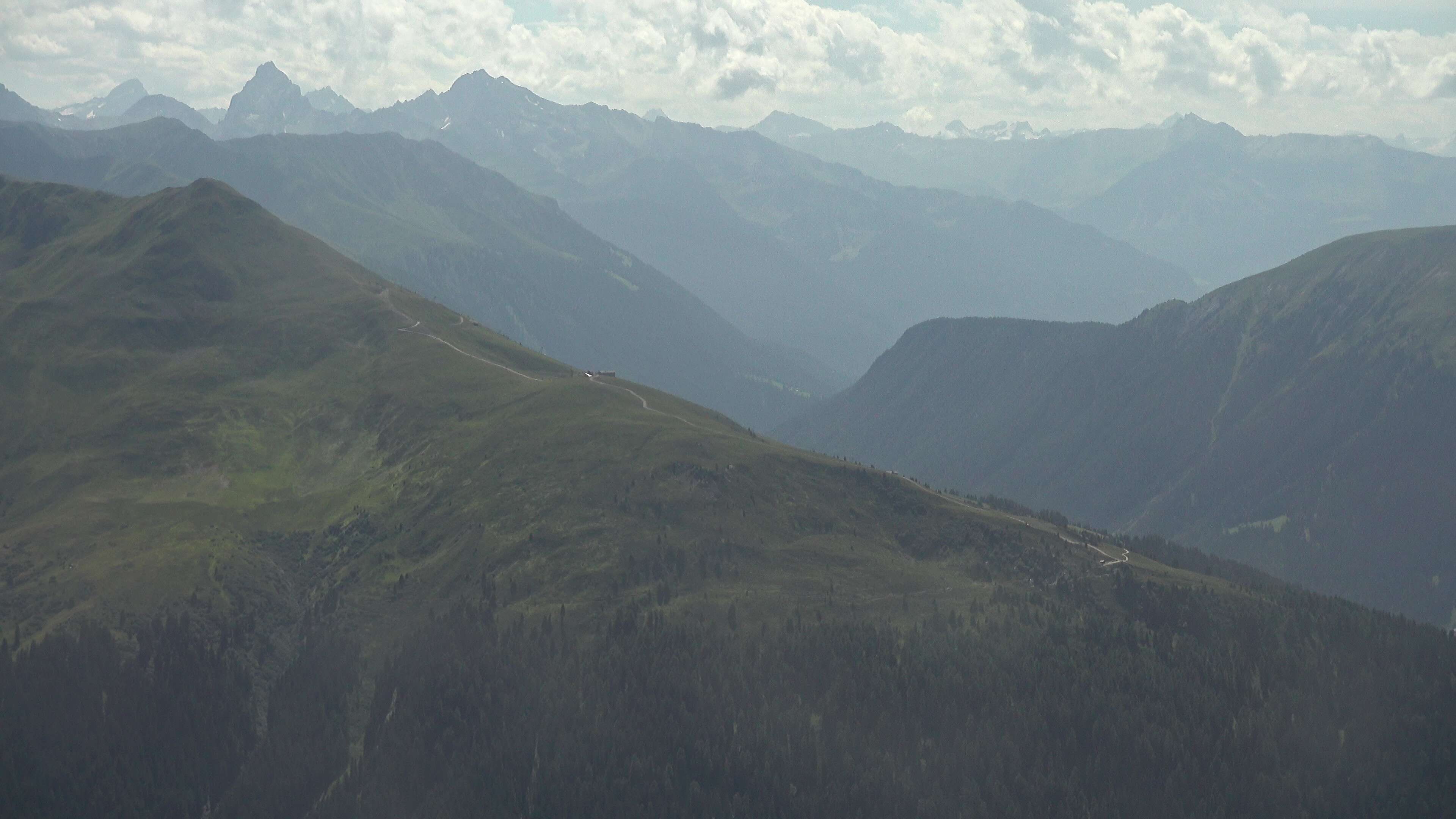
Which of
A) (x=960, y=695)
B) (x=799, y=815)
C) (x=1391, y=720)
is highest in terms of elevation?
(x=1391, y=720)

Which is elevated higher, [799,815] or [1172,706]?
[1172,706]

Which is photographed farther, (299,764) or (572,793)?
(299,764)

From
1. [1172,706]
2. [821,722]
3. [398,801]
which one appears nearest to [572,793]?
[398,801]

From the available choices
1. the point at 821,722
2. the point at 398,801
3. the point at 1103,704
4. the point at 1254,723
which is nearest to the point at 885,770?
the point at 821,722

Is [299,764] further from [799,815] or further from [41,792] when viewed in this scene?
[799,815]

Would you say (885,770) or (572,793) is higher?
(885,770)

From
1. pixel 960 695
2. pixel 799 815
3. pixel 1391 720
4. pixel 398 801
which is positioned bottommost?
pixel 398 801

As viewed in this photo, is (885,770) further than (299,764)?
No

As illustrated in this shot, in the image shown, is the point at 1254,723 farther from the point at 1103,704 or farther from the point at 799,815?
the point at 799,815
